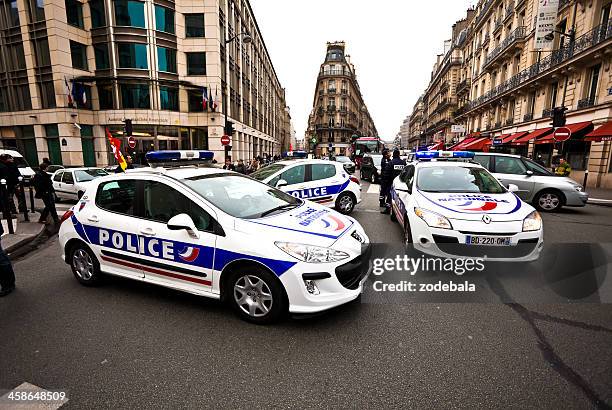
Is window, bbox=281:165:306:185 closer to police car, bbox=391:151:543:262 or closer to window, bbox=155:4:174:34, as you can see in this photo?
police car, bbox=391:151:543:262

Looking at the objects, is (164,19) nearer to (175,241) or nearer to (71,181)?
(71,181)

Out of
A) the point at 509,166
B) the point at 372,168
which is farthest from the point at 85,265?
the point at 372,168

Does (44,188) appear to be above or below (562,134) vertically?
below

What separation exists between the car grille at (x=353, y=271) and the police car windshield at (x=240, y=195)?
110cm

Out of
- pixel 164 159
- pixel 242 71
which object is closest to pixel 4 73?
pixel 242 71

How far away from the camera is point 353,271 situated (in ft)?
10.3

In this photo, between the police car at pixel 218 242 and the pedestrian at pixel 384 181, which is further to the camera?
the pedestrian at pixel 384 181

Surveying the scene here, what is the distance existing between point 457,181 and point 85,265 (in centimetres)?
619

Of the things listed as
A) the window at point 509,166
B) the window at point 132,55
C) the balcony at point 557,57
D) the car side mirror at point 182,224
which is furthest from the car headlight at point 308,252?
the window at point 132,55

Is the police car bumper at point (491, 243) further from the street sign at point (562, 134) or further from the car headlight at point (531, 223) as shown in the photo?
the street sign at point (562, 134)

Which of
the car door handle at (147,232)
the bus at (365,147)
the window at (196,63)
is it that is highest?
the window at (196,63)

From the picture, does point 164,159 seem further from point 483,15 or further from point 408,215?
point 483,15

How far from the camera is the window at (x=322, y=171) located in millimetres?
8344

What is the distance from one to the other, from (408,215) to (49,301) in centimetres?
526
